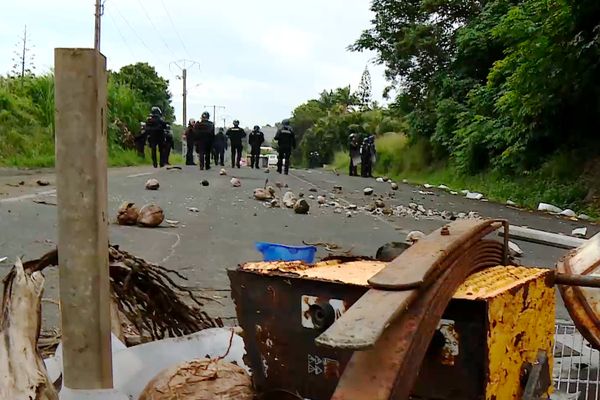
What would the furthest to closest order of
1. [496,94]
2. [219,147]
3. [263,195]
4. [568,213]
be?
[219,147], [496,94], [568,213], [263,195]

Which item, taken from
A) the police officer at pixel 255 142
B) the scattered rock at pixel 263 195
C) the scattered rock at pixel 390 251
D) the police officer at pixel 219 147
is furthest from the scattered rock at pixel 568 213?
the police officer at pixel 219 147

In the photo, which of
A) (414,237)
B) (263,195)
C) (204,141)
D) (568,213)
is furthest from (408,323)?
(204,141)

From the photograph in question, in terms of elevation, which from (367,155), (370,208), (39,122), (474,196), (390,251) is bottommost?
(474,196)

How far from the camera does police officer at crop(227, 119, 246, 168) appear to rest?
2484 centimetres

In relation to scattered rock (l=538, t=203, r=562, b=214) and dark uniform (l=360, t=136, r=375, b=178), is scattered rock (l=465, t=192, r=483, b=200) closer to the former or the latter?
scattered rock (l=538, t=203, r=562, b=214)

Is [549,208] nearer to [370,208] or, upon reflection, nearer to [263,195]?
[370,208]

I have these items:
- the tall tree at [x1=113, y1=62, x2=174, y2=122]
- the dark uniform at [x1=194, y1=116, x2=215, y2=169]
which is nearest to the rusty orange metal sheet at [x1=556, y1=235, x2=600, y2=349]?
the dark uniform at [x1=194, y1=116, x2=215, y2=169]

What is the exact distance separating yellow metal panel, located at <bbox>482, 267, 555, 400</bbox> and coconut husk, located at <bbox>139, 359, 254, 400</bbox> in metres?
0.64

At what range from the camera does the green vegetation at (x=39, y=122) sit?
2134 centimetres

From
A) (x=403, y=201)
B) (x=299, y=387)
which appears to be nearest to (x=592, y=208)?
(x=403, y=201)

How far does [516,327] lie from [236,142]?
2359cm

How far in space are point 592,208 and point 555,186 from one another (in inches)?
Result: 92.6

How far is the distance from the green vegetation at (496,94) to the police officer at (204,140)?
777 centimetres

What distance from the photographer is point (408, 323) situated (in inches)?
49.3
